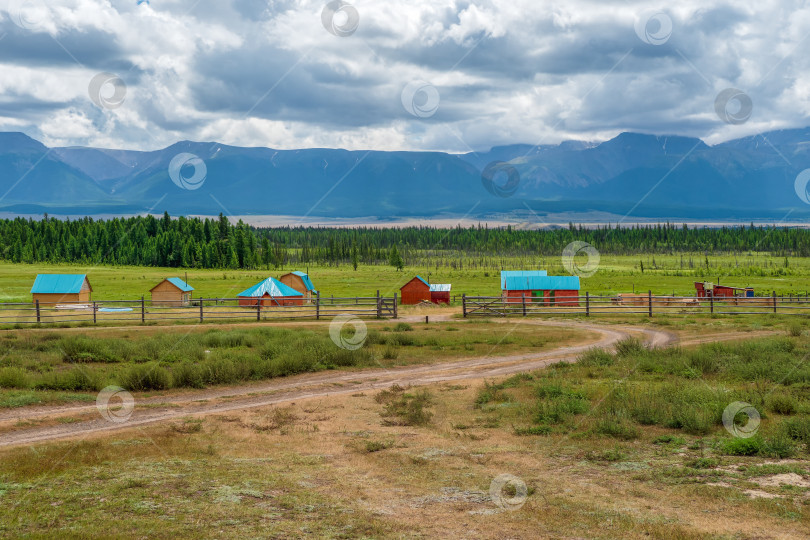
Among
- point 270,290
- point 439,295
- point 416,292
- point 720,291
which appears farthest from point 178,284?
point 720,291

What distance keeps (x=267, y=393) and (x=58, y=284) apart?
4484 centimetres

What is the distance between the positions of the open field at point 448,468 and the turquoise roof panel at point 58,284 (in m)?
44.2

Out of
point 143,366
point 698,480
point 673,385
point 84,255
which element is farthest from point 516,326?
point 84,255

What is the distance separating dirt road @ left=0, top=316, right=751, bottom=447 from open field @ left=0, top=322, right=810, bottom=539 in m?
0.42

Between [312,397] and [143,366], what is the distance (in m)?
5.39

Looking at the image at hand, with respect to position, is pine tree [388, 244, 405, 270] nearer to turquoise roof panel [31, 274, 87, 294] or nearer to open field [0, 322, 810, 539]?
turquoise roof panel [31, 274, 87, 294]

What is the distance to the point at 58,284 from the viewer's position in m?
53.8

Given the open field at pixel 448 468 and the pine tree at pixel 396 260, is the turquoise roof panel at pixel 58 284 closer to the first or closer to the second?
the open field at pixel 448 468

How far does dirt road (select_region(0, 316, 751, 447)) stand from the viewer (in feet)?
43.3

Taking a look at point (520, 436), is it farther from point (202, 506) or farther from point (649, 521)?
point (202, 506)

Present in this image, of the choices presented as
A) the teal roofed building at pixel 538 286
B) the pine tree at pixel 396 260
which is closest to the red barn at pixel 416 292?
the teal roofed building at pixel 538 286

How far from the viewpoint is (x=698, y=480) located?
9.61 meters

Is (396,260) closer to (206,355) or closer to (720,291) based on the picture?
(720,291)

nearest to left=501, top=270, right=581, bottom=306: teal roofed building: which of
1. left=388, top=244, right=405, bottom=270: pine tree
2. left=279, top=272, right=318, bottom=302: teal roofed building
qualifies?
left=279, top=272, right=318, bottom=302: teal roofed building
